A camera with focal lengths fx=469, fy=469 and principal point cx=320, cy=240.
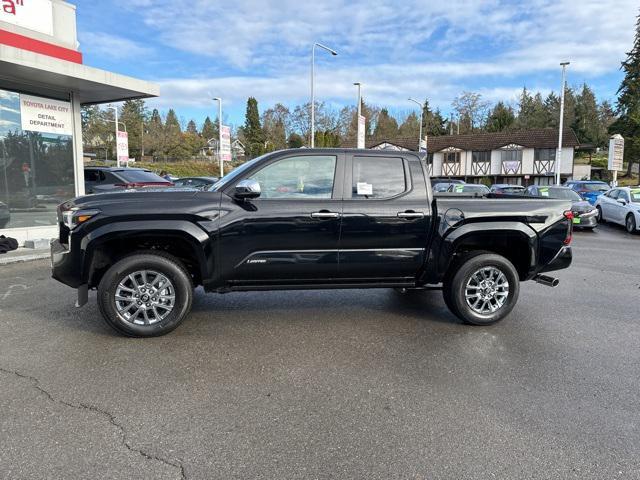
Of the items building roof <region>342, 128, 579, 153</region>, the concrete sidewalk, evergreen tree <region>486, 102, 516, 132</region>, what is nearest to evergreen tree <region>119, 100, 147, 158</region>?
building roof <region>342, 128, 579, 153</region>

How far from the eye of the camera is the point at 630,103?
51750 millimetres

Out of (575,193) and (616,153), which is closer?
(575,193)

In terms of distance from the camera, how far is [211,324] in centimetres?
524

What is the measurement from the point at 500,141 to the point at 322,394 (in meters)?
53.1

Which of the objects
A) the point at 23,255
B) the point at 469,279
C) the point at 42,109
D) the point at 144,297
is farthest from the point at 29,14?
the point at 469,279

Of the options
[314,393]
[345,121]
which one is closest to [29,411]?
[314,393]

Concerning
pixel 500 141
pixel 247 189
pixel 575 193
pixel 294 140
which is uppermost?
pixel 294 140

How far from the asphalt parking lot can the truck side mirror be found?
1.47 m

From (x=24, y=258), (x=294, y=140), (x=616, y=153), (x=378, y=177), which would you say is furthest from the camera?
(x=294, y=140)

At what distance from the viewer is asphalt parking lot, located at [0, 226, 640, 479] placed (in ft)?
9.16

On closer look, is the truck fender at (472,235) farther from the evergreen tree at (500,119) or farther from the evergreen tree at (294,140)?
the evergreen tree at (500,119)

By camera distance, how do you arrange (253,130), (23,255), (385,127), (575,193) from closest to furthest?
(23,255) → (575,193) → (253,130) → (385,127)

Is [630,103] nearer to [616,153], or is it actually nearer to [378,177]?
[616,153]

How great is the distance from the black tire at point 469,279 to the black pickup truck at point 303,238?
12 mm
